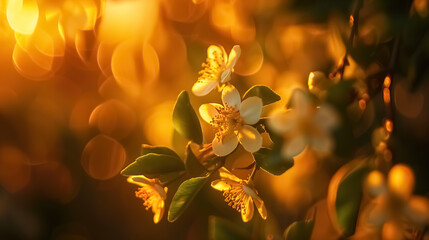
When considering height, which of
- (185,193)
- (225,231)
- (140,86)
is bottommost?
(140,86)

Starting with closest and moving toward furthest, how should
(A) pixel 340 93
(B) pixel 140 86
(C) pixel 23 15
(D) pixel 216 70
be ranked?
(A) pixel 340 93
(D) pixel 216 70
(C) pixel 23 15
(B) pixel 140 86

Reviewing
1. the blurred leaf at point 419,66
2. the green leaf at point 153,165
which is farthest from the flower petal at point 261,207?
the blurred leaf at point 419,66

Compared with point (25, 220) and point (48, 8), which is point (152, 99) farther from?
point (25, 220)

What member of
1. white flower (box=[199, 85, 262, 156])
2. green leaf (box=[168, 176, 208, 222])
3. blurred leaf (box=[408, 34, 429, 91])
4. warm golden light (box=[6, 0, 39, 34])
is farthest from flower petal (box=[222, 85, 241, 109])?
warm golden light (box=[6, 0, 39, 34])

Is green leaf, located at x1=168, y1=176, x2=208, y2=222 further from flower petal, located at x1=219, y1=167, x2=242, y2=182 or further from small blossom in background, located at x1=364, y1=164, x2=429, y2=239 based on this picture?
small blossom in background, located at x1=364, y1=164, x2=429, y2=239

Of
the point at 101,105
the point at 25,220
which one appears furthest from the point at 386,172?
the point at 25,220

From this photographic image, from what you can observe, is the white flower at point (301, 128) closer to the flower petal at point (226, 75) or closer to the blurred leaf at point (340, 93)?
the blurred leaf at point (340, 93)

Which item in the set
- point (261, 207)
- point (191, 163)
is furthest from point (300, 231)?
point (191, 163)

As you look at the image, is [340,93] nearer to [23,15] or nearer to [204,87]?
[204,87]
